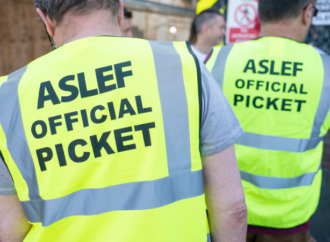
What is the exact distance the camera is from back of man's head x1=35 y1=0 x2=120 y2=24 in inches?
38.6

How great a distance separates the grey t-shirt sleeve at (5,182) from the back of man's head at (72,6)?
1.65ft

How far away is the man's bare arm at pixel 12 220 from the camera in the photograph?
103cm

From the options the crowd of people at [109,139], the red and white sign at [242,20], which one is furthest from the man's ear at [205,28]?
the crowd of people at [109,139]

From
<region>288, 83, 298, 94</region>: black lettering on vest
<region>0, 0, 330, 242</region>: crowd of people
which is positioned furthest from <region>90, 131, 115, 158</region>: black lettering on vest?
<region>288, 83, 298, 94</region>: black lettering on vest

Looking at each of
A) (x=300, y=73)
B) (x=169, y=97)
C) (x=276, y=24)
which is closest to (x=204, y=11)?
(x=276, y=24)

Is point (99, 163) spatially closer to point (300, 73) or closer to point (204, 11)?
point (300, 73)

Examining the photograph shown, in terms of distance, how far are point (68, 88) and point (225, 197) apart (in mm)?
635

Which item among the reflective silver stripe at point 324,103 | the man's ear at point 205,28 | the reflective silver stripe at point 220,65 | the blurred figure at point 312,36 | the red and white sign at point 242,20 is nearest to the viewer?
the reflective silver stripe at point 324,103

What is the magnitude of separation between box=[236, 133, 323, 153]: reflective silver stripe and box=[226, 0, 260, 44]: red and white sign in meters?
2.10

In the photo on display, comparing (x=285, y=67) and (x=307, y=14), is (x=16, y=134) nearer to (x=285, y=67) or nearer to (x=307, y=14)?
(x=285, y=67)

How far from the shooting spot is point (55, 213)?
0.95m

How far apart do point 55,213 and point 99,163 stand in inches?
8.2

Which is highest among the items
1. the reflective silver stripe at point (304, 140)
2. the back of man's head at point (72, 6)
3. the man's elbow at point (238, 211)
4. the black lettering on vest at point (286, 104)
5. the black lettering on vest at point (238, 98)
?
the back of man's head at point (72, 6)

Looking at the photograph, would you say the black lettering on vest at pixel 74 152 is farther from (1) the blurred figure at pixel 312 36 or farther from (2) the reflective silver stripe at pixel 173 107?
(1) the blurred figure at pixel 312 36
